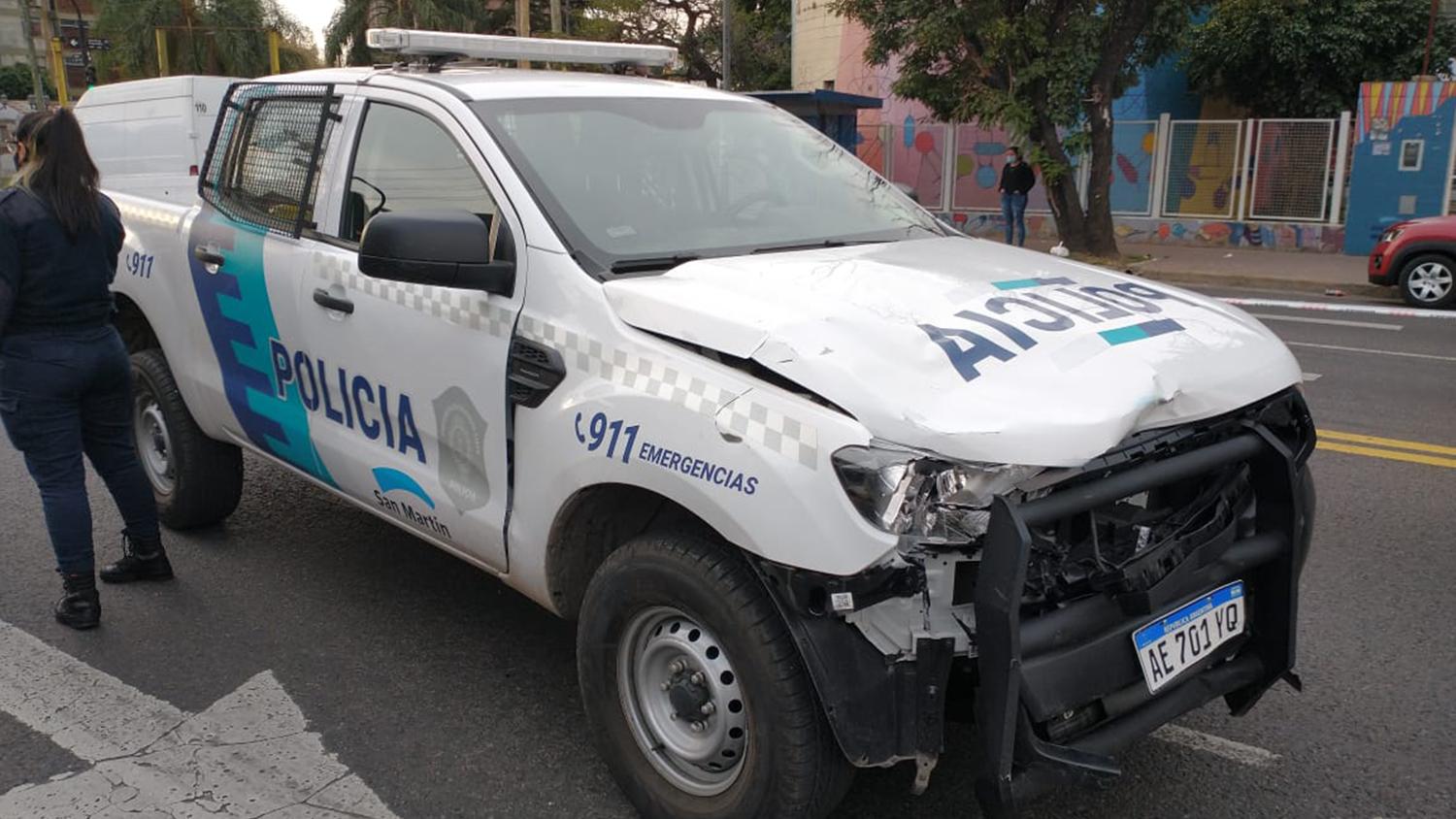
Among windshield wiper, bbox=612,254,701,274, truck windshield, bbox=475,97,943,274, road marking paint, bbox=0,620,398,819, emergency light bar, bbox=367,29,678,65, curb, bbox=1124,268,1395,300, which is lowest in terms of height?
curb, bbox=1124,268,1395,300

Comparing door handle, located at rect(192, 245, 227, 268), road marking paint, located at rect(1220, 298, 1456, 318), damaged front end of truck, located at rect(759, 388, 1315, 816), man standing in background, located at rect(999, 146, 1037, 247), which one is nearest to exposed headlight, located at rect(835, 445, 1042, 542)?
damaged front end of truck, located at rect(759, 388, 1315, 816)

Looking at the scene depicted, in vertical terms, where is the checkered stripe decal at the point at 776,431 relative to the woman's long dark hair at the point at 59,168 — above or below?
below

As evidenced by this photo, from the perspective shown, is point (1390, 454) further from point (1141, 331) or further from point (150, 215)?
point (150, 215)

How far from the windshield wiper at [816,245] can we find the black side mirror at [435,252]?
77cm

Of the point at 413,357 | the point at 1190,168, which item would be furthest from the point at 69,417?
the point at 1190,168

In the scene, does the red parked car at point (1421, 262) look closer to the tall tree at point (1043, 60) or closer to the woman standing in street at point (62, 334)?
the tall tree at point (1043, 60)

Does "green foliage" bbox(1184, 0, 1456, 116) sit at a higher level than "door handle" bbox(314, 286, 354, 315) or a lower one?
higher

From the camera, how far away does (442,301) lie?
3426 millimetres

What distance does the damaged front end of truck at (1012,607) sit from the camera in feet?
7.84

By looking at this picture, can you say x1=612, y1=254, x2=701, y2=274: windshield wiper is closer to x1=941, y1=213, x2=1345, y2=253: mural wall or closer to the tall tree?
the tall tree

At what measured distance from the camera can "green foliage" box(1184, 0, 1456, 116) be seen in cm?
2092

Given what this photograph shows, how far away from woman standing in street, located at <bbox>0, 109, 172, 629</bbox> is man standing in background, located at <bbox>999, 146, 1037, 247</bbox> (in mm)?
16399

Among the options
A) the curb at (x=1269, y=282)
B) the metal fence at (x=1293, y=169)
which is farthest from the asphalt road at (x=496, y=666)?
the metal fence at (x=1293, y=169)

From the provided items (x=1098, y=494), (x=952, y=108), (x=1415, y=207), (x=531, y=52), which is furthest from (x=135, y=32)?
(x=1098, y=494)
